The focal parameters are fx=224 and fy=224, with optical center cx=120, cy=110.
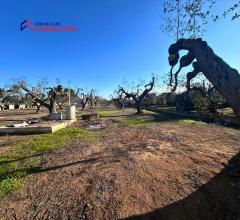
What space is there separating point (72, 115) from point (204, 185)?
63.3 feet

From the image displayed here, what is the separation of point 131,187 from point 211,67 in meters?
3.66

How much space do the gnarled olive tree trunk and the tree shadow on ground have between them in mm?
2252

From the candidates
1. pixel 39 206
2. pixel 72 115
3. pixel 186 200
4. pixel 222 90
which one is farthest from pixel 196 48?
pixel 72 115

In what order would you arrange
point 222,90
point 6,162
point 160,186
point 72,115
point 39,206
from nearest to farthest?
1. point 222,90
2. point 39,206
3. point 160,186
4. point 6,162
5. point 72,115

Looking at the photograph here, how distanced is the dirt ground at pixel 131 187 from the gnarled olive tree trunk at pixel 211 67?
2424 mm

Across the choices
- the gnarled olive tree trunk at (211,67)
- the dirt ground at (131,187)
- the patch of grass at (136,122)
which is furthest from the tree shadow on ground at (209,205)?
the patch of grass at (136,122)

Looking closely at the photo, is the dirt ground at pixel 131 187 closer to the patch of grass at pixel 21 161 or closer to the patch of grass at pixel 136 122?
the patch of grass at pixel 21 161

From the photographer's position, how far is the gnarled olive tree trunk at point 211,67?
4.69 m

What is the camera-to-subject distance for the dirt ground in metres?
4.98

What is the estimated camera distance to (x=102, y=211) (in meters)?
4.96

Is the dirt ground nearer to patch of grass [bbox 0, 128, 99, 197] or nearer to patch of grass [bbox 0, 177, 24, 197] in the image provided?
patch of grass [bbox 0, 177, 24, 197]

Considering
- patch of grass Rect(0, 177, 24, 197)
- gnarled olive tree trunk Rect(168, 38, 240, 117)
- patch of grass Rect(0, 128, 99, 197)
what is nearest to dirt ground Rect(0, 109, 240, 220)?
patch of grass Rect(0, 177, 24, 197)

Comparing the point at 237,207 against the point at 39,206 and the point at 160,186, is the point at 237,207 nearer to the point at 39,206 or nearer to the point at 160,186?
the point at 160,186

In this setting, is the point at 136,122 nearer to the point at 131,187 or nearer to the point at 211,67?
the point at 131,187
